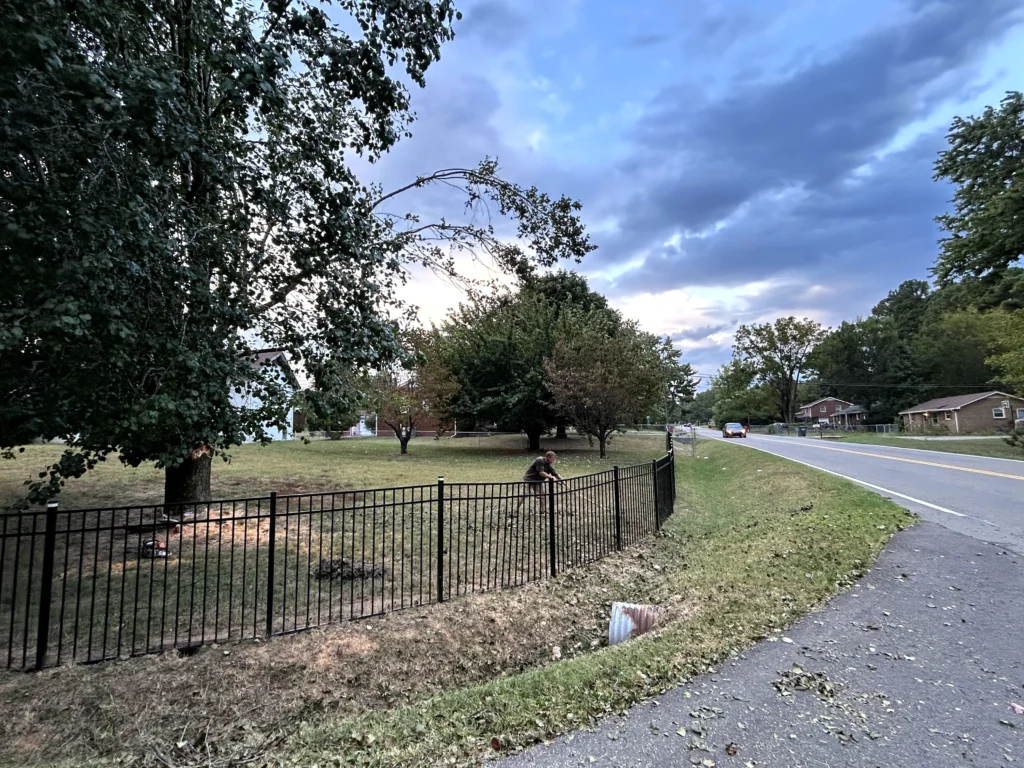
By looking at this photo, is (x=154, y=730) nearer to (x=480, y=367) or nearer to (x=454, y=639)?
(x=454, y=639)

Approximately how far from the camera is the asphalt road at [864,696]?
2662 mm

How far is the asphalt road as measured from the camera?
2662mm

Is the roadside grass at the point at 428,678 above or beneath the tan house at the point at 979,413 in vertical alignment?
beneath

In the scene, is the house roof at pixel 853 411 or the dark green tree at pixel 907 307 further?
the dark green tree at pixel 907 307

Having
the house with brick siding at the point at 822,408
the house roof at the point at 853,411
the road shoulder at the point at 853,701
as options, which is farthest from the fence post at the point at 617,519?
the house with brick siding at the point at 822,408

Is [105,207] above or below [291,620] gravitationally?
above

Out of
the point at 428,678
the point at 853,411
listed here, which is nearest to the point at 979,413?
the point at 853,411

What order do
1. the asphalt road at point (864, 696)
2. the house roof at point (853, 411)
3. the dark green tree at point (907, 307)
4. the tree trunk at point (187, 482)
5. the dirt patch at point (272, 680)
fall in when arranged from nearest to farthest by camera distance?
1. the asphalt road at point (864, 696)
2. the dirt patch at point (272, 680)
3. the tree trunk at point (187, 482)
4. the house roof at point (853, 411)
5. the dark green tree at point (907, 307)

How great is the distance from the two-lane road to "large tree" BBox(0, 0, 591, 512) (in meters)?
6.93

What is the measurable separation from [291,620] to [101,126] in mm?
4494

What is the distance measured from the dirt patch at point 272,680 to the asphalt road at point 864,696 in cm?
131

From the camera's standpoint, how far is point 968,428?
45875 mm

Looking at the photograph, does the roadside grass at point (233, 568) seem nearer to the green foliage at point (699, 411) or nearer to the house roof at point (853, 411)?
Result: the house roof at point (853, 411)

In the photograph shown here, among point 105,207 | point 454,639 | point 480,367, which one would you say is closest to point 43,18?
point 105,207
